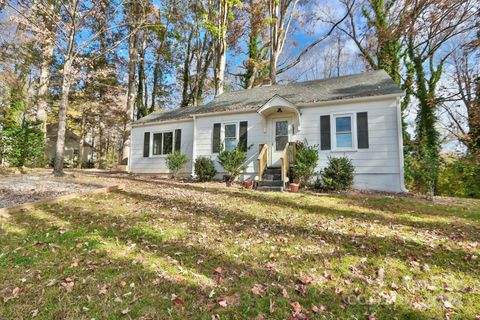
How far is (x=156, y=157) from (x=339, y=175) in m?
9.52

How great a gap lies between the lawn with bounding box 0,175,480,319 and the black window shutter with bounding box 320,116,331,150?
475 cm

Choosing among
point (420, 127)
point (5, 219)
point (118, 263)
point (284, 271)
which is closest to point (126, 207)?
point (5, 219)

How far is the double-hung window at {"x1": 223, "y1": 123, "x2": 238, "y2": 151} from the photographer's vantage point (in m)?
12.0

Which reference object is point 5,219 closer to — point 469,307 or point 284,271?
point 284,271

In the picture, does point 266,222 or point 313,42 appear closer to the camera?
point 266,222

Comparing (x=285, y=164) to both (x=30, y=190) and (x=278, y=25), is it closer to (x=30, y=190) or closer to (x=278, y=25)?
(x=30, y=190)

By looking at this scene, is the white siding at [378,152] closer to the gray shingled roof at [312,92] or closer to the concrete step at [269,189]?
the gray shingled roof at [312,92]

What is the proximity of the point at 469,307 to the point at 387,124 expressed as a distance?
8.15 m

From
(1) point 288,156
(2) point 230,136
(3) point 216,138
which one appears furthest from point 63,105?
(1) point 288,156

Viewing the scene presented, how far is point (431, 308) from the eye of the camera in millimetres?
2609

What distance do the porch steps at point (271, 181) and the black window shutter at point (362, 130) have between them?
3.38 m

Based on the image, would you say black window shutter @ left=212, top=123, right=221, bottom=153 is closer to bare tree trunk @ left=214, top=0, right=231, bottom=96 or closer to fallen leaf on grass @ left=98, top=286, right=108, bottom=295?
bare tree trunk @ left=214, top=0, right=231, bottom=96

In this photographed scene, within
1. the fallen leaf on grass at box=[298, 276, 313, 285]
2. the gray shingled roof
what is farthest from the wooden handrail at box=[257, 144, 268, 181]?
the fallen leaf on grass at box=[298, 276, 313, 285]

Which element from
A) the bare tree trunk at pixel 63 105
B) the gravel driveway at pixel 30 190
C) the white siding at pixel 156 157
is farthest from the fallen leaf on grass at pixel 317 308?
the white siding at pixel 156 157
